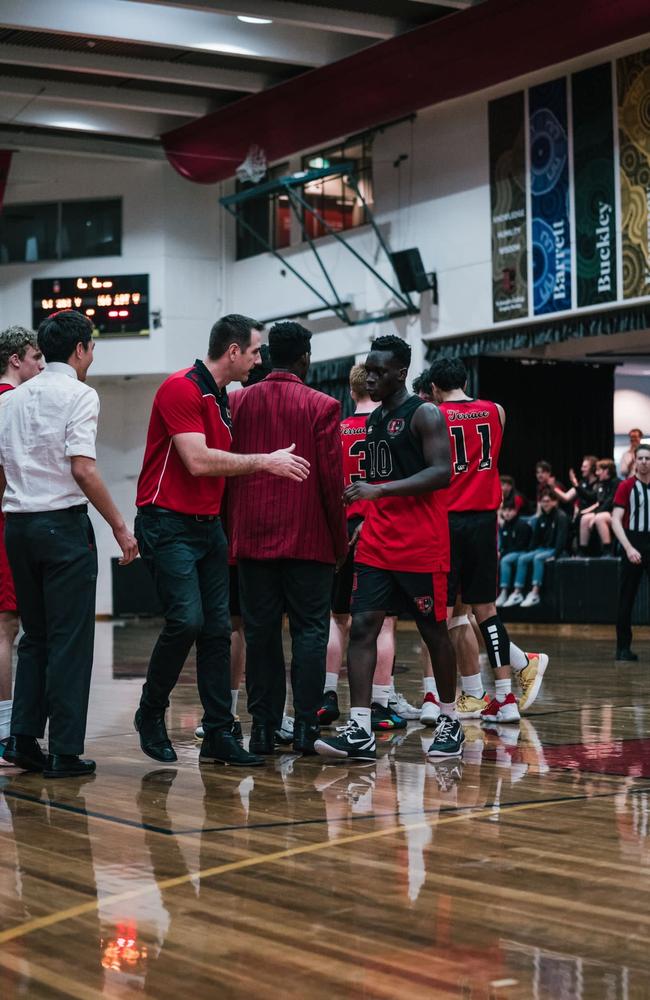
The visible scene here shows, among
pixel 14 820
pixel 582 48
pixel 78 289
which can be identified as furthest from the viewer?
pixel 78 289

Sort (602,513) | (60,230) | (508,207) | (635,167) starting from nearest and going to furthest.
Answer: (635,167)
(602,513)
(508,207)
(60,230)

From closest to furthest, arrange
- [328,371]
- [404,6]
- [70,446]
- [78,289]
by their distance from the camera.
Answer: [70,446], [404,6], [328,371], [78,289]

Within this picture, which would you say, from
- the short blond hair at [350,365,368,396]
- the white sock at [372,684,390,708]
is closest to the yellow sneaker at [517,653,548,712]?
the white sock at [372,684,390,708]

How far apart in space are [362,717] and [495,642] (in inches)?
59.7

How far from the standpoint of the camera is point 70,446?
5113 mm

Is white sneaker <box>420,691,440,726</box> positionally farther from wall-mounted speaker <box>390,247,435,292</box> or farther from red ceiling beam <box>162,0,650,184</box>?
wall-mounted speaker <box>390,247,435,292</box>

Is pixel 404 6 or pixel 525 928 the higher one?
pixel 404 6

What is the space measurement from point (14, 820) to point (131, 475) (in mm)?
17777

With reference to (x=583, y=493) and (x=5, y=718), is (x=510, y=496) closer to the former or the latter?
(x=583, y=493)

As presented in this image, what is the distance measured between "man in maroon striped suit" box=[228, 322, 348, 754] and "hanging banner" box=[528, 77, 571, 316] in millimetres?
10167

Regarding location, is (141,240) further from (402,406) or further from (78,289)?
(402,406)

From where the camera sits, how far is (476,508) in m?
6.70

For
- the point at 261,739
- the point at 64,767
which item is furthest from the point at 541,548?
the point at 64,767

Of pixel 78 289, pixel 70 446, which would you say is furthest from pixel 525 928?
pixel 78 289
